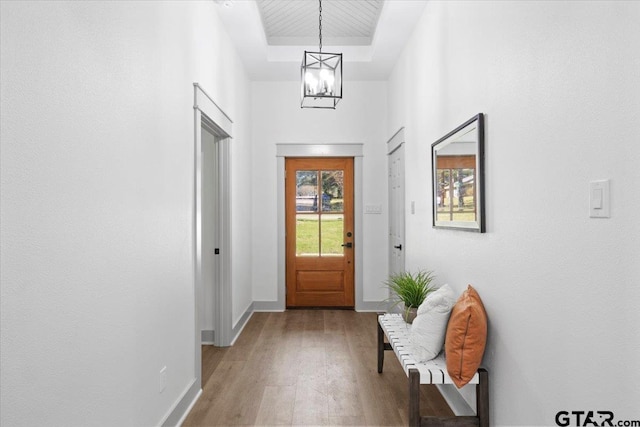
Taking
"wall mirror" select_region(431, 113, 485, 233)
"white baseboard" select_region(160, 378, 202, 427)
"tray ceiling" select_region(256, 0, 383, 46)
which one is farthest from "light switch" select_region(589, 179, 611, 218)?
"tray ceiling" select_region(256, 0, 383, 46)

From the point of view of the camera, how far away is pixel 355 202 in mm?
5453

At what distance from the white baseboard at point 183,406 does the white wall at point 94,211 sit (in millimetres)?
55

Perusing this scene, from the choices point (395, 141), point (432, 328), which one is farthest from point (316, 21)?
point (432, 328)

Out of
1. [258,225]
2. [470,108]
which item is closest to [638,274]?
[470,108]

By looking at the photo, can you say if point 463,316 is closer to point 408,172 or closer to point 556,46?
point 556,46

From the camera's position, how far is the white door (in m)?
4.51

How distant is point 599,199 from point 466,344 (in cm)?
104

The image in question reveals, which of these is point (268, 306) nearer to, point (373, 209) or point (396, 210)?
point (373, 209)

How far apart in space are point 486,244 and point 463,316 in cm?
41

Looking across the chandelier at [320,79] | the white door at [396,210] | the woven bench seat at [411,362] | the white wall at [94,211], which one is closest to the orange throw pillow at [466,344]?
the woven bench seat at [411,362]

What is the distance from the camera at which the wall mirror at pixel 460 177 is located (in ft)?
7.57

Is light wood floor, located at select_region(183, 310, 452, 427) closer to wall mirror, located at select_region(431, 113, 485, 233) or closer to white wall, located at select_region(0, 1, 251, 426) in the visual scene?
white wall, located at select_region(0, 1, 251, 426)

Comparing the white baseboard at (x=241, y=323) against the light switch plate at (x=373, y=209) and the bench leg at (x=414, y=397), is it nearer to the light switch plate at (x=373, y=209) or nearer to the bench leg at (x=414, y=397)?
the light switch plate at (x=373, y=209)

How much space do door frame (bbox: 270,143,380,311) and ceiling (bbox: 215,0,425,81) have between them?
0.89 meters
